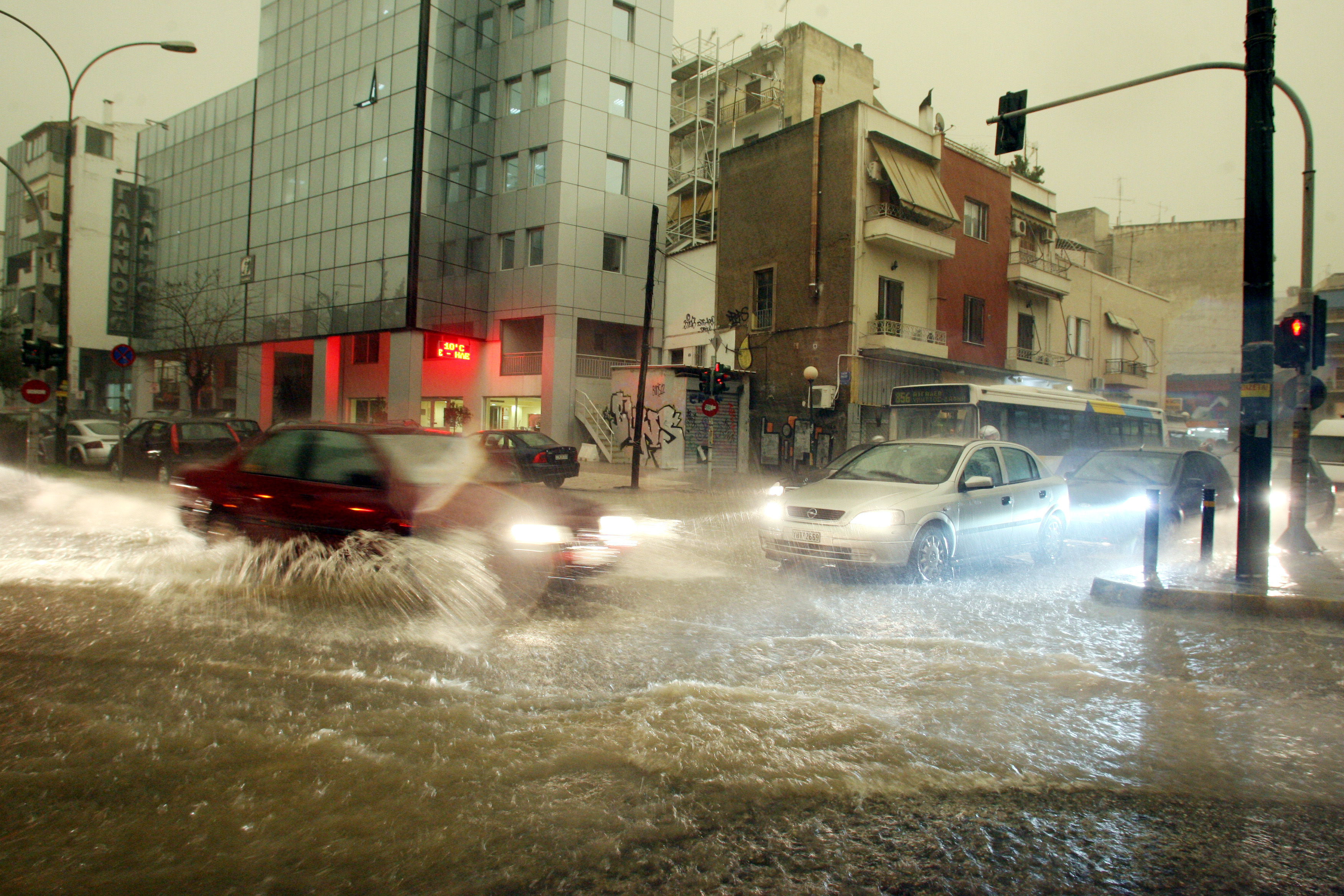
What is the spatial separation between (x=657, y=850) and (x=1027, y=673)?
3.23 metres

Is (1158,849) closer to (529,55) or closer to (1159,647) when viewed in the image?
(1159,647)

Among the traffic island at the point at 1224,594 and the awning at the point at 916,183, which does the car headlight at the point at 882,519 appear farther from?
the awning at the point at 916,183

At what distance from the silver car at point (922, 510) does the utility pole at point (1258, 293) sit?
6.89ft

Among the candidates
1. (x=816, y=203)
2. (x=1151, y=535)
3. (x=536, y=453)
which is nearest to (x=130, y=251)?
(x=536, y=453)

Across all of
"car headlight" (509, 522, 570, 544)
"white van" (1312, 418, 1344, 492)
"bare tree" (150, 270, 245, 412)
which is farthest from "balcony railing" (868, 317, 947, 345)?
"bare tree" (150, 270, 245, 412)

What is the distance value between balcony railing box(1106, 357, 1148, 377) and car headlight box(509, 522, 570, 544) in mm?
35995

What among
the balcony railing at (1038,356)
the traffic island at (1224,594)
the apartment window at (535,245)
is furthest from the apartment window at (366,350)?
the traffic island at (1224,594)

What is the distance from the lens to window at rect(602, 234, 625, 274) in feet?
105

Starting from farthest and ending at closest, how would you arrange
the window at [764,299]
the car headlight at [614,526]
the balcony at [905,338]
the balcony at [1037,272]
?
the balcony at [1037,272] < the window at [764,299] < the balcony at [905,338] < the car headlight at [614,526]

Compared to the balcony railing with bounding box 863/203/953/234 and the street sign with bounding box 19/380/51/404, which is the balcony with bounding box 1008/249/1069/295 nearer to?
the balcony railing with bounding box 863/203/953/234

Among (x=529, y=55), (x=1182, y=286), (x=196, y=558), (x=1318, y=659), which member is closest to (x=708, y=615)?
(x=1318, y=659)

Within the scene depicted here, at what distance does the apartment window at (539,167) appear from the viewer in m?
31.5

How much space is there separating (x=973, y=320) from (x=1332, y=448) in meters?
12.3

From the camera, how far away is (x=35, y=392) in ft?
54.8
